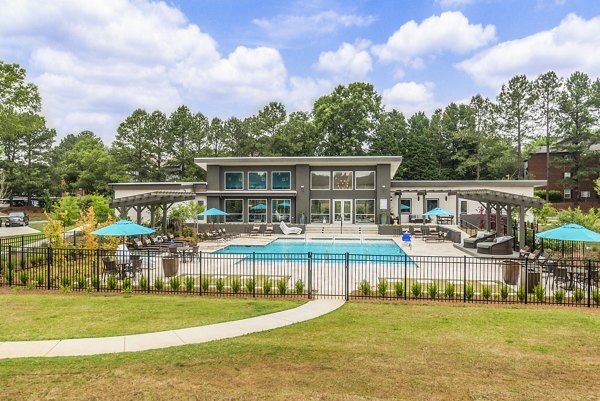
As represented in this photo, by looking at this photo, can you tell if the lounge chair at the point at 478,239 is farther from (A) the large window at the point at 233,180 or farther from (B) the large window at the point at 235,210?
(A) the large window at the point at 233,180

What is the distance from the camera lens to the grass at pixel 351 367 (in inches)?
219

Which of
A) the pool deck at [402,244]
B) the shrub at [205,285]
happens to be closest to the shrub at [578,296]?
the pool deck at [402,244]

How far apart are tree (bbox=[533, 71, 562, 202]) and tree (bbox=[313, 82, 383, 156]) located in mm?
22393

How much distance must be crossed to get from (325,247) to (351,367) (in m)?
20.6

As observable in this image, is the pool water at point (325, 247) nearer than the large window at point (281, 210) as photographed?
Yes

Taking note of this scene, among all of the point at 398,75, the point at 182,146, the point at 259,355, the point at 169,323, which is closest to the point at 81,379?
the point at 259,355

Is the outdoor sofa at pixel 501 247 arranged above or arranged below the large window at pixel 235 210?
below

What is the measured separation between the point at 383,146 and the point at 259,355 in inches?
2328

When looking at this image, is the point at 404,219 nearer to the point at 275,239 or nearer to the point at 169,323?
the point at 275,239

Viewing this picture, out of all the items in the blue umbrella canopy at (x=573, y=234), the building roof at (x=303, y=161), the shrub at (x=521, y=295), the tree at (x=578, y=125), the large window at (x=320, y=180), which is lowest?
the shrub at (x=521, y=295)

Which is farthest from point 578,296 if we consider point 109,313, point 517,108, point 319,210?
point 517,108

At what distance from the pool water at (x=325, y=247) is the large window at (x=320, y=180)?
9218 millimetres

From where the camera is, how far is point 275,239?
3134 cm

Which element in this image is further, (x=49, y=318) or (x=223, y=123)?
(x=223, y=123)
